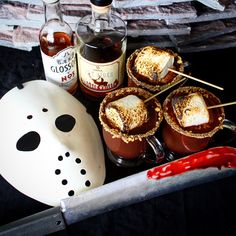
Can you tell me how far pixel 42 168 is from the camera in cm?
61

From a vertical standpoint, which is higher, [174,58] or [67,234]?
[174,58]

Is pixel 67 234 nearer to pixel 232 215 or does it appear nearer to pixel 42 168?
pixel 42 168

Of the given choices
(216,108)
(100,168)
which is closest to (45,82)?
(100,168)

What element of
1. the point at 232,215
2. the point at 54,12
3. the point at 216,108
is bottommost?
the point at 232,215

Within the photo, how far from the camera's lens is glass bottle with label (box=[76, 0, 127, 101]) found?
2.20 feet

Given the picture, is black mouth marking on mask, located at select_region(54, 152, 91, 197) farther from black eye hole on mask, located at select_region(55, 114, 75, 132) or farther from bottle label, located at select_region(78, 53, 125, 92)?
bottle label, located at select_region(78, 53, 125, 92)

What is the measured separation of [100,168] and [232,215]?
0.22 meters

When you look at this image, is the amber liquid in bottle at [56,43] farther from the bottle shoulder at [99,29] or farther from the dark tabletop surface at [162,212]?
the dark tabletop surface at [162,212]

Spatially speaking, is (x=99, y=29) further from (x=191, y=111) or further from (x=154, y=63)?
(x=191, y=111)

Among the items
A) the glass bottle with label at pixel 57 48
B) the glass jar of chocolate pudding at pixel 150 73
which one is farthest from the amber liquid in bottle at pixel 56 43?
the glass jar of chocolate pudding at pixel 150 73

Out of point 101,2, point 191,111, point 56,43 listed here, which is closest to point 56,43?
point 56,43

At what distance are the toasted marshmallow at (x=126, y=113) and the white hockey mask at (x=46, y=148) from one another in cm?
7

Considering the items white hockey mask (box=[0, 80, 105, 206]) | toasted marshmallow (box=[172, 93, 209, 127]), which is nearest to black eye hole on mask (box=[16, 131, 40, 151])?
white hockey mask (box=[0, 80, 105, 206])

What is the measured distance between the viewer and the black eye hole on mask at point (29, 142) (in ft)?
2.01
